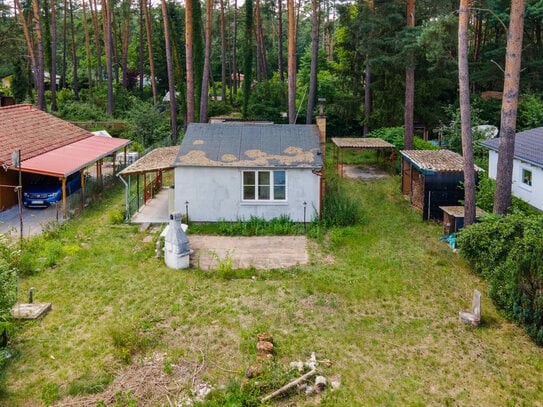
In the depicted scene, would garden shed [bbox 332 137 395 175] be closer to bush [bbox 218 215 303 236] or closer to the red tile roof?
bush [bbox 218 215 303 236]

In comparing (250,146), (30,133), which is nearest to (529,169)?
(250,146)

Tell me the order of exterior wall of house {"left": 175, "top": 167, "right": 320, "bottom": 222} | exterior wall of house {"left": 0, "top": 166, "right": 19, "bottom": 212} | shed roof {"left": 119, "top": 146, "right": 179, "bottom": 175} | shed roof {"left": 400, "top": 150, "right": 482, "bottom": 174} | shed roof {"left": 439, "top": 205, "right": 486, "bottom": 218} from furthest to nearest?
exterior wall of house {"left": 0, "top": 166, "right": 19, "bottom": 212}, shed roof {"left": 400, "top": 150, "right": 482, "bottom": 174}, exterior wall of house {"left": 175, "top": 167, "right": 320, "bottom": 222}, shed roof {"left": 119, "top": 146, "right": 179, "bottom": 175}, shed roof {"left": 439, "top": 205, "right": 486, "bottom": 218}

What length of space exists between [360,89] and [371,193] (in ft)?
53.1

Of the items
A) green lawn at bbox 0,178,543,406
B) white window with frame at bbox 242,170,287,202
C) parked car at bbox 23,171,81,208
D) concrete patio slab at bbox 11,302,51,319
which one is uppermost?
white window with frame at bbox 242,170,287,202

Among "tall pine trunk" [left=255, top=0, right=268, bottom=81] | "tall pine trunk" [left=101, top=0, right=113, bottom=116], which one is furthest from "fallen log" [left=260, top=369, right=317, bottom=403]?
"tall pine trunk" [left=255, top=0, right=268, bottom=81]

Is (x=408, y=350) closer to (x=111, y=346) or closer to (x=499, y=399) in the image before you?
(x=499, y=399)

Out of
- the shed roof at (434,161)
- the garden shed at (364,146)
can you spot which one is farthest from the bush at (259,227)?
the garden shed at (364,146)

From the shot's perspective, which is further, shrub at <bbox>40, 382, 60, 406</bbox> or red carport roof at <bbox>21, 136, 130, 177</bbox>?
red carport roof at <bbox>21, 136, 130, 177</bbox>

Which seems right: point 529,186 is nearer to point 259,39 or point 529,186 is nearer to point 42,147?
point 42,147

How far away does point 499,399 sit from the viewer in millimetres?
7906

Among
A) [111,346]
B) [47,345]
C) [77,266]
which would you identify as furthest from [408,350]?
[77,266]

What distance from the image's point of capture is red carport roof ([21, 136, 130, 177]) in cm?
1747

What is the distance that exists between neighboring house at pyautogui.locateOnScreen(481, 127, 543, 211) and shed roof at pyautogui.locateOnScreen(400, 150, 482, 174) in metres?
1.57

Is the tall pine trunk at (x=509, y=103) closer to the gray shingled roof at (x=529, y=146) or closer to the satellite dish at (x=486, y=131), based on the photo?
the gray shingled roof at (x=529, y=146)
